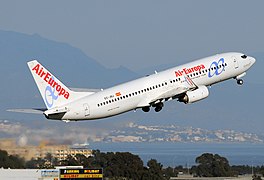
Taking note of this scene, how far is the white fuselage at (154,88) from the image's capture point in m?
115

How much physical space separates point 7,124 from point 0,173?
103 feet

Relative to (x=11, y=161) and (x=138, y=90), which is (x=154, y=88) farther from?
(x=11, y=161)

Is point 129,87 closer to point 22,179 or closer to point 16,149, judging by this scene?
point 16,149

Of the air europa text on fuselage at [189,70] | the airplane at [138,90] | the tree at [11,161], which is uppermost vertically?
the air europa text on fuselage at [189,70]

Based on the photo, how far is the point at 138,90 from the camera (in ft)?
387

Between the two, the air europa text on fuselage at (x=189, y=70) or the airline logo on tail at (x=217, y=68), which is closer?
the air europa text on fuselage at (x=189, y=70)

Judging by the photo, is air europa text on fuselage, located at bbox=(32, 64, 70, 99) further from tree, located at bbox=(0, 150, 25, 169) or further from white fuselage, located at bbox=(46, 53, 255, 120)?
tree, located at bbox=(0, 150, 25, 169)

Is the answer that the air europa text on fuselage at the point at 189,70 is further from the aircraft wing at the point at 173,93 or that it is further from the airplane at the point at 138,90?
the aircraft wing at the point at 173,93

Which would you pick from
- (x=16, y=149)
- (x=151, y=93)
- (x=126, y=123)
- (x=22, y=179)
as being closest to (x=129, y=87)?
(x=151, y=93)

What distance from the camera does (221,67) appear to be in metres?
124

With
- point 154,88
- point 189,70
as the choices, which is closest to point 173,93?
point 154,88

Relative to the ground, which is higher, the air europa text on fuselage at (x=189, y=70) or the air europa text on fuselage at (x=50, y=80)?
the air europa text on fuselage at (x=189, y=70)

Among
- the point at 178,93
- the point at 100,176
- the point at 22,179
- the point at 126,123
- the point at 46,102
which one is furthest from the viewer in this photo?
the point at 22,179

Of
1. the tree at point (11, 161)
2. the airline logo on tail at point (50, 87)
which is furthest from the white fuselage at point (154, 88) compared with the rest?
the tree at point (11, 161)
